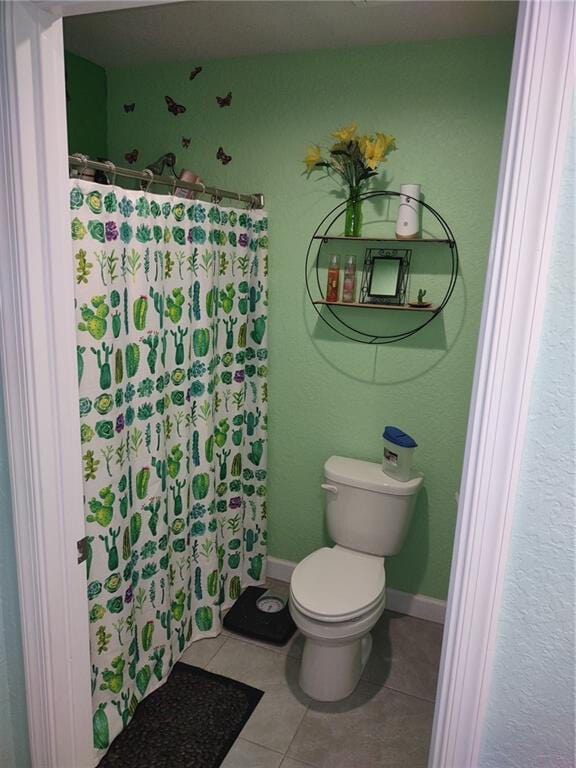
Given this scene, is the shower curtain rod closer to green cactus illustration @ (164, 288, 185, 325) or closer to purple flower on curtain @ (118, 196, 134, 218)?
purple flower on curtain @ (118, 196, 134, 218)

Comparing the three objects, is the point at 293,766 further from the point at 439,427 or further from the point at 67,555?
the point at 439,427

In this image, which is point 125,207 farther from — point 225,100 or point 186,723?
point 186,723

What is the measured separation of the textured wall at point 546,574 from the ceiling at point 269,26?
1478 mm

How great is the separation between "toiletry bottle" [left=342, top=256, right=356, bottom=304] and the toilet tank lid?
2.37ft

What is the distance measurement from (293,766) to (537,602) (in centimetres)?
142

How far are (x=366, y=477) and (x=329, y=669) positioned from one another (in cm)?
76

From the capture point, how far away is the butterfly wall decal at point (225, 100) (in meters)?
2.50

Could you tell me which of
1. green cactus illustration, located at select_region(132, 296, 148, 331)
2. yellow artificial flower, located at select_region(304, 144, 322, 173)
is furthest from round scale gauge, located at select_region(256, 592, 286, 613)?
yellow artificial flower, located at select_region(304, 144, 322, 173)

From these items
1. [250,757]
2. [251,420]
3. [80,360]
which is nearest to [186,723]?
[250,757]

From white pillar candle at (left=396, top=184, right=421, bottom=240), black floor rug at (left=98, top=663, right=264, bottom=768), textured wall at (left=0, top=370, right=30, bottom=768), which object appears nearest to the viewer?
textured wall at (left=0, top=370, right=30, bottom=768)

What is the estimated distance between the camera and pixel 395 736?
1988 mm

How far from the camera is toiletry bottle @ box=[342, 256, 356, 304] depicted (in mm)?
2422

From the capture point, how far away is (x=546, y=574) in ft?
2.81

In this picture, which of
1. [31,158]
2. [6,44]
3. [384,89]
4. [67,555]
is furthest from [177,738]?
[384,89]
